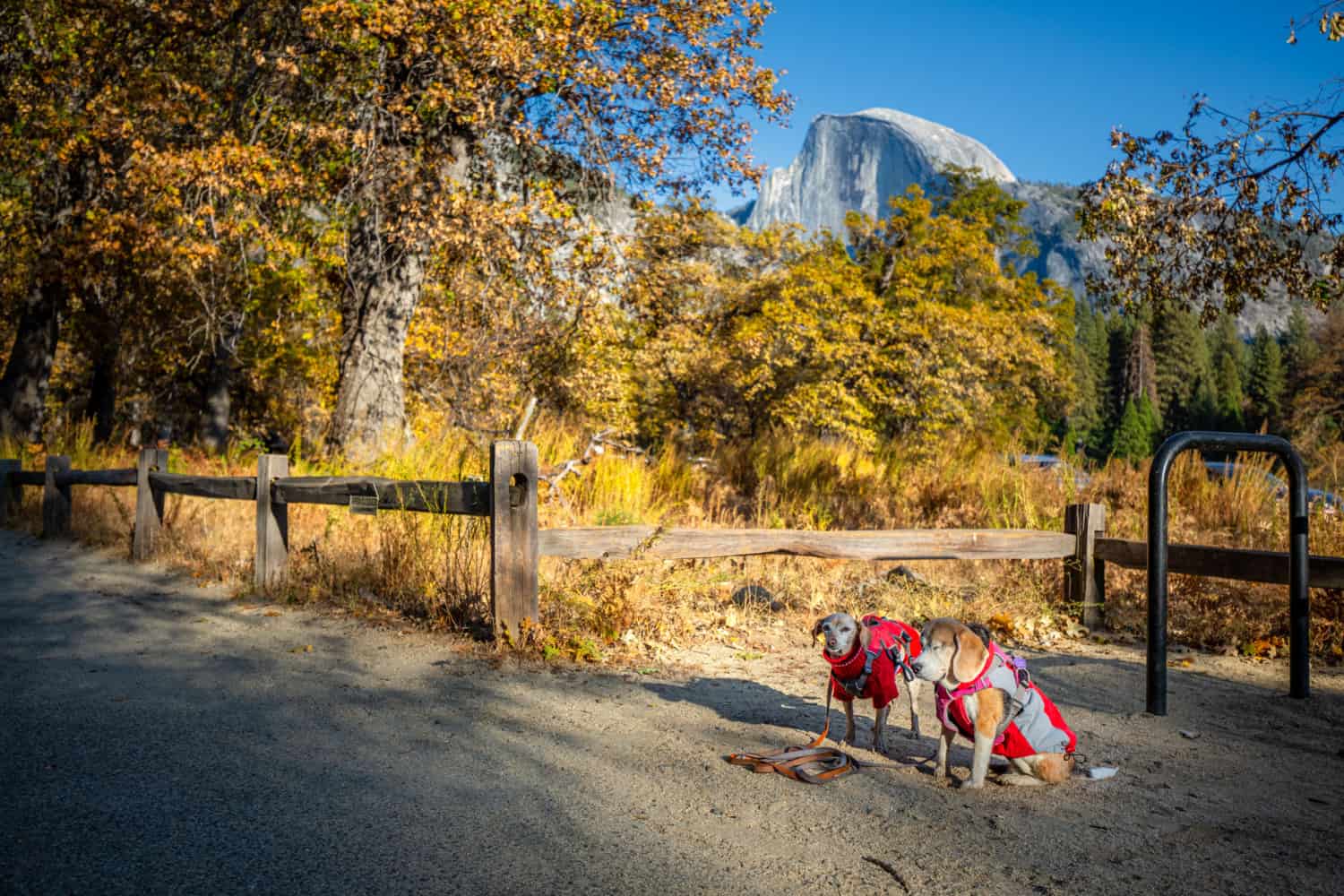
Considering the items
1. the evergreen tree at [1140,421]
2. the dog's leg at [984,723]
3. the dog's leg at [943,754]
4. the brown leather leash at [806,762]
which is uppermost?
the evergreen tree at [1140,421]

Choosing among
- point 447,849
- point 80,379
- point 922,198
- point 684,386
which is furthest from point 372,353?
point 922,198

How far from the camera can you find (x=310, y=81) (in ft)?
41.5

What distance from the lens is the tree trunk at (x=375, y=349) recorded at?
39.8 ft

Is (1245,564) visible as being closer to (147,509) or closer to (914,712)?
(914,712)

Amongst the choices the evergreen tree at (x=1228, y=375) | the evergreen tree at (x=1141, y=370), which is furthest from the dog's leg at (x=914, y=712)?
the evergreen tree at (x=1228, y=375)

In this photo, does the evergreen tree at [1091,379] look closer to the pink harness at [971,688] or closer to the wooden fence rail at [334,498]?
the wooden fence rail at [334,498]

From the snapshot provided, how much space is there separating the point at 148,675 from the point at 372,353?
773 cm

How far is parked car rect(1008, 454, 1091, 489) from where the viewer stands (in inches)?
383

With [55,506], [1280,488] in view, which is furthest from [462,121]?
[1280,488]

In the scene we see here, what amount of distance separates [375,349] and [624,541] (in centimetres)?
758

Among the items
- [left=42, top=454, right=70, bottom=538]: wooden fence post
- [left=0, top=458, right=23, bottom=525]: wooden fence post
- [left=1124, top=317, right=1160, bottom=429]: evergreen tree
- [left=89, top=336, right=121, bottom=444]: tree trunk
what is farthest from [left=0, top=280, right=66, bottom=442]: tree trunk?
[left=1124, top=317, right=1160, bottom=429]: evergreen tree

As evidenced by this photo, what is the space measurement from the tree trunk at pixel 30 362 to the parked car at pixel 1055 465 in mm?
17306

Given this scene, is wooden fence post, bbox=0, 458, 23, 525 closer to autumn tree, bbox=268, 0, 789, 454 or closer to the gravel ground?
autumn tree, bbox=268, 0, 789, 454

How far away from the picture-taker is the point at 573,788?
11.2 ft
